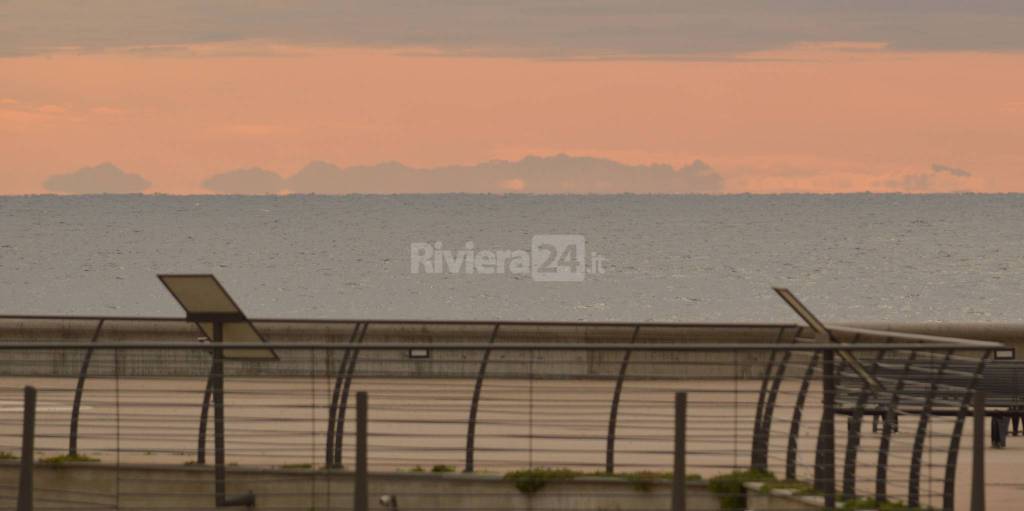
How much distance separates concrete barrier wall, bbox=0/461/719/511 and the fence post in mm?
2268

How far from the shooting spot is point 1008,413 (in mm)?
16734

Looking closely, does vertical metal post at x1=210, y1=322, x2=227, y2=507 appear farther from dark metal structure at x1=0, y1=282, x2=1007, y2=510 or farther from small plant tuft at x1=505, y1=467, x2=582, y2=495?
small plant tuft at x1=505, y1=467, x2=582, y2=495

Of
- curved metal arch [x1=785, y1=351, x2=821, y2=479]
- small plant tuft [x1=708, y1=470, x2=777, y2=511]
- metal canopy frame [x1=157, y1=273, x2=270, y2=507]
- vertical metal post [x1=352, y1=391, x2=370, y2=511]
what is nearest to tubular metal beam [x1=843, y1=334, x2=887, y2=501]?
curved metal arch [x1=785, y1=351, x2=821, y2=479]

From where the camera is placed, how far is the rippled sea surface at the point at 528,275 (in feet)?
290

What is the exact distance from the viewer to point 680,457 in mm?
11172

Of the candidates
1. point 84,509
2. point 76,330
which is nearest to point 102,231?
point 76,330

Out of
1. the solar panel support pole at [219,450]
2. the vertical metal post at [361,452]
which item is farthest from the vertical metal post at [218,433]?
the vertical metal post at [361,452]

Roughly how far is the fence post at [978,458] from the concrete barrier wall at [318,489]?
2.27 meters

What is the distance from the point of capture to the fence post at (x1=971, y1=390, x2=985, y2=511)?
11547 millimetres

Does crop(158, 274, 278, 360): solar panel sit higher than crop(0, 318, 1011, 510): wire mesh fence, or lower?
higher

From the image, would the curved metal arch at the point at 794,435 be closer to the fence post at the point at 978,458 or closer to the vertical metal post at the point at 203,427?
the fence post at the point at 978,458

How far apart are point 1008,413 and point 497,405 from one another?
4.30 m

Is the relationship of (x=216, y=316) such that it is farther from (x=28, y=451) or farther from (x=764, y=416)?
(x=764, y=416)

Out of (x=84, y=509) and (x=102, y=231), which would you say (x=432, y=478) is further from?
(x=102, y=231)
